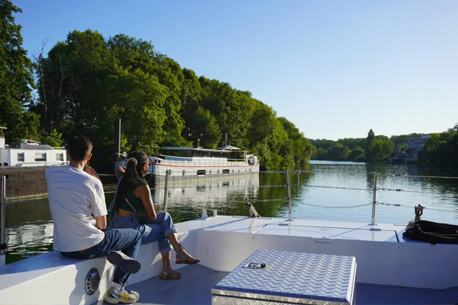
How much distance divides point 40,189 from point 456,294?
64.7ft

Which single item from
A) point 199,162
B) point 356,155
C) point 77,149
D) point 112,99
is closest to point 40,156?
point 112,99

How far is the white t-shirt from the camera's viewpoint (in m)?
2.64

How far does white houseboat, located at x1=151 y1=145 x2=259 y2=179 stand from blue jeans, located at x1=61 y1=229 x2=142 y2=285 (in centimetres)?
2459

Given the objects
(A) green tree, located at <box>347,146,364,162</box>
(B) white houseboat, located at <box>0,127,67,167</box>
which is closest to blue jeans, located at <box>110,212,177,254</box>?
(B) white houseboat, located at <box>0,127,67,167</box>

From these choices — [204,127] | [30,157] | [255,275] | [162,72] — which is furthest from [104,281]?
[204,127]

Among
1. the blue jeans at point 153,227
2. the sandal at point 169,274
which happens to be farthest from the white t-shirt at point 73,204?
the sandal at point 169,274

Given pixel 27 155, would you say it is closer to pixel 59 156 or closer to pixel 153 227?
pixel 59 156

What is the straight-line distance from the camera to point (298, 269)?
220cm

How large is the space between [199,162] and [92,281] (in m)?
32.8

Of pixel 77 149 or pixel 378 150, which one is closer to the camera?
pixel 77 149

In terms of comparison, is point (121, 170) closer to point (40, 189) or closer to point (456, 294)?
point (456, 294)

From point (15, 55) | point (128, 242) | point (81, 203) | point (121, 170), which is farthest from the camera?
point (15, 55)

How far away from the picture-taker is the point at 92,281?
296cm

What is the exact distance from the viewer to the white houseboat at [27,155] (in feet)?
65.7
